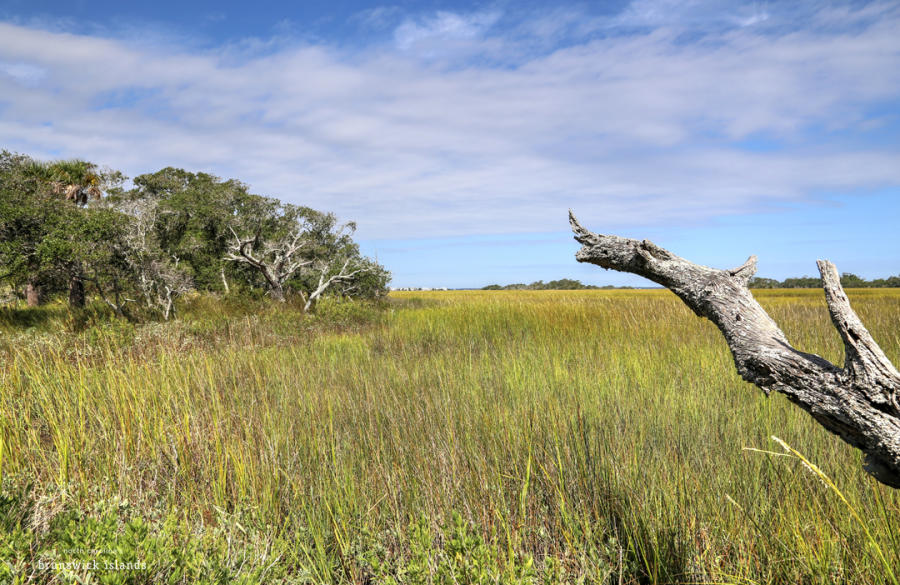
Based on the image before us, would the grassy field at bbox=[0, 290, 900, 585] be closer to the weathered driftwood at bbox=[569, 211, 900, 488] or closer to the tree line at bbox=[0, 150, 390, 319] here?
the weathered driftwood at bbox=[569, 211, 900, 488]

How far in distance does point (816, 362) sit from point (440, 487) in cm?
213

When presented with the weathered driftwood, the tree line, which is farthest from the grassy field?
the tree line

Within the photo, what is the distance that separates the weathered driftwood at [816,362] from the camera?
145cm

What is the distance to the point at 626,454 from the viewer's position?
295 centimetres

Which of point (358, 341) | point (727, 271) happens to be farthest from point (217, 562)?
point (358, 341)

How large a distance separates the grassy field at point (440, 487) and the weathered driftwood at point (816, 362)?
26cm

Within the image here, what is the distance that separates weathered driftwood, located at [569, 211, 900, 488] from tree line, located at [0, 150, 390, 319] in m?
12.8

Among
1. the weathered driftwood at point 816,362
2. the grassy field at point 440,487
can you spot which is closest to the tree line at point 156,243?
the grassy field at point 440,487

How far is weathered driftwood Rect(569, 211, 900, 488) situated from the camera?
1.45m

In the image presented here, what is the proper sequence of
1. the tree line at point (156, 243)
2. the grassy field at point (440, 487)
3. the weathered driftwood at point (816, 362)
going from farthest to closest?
the tree line at point (156, 243) < the grassy field at point (440, 487) < the weathered driftwood at point (816, 362)

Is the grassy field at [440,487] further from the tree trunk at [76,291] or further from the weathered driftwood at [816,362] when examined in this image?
the tree trunk at [76,291]

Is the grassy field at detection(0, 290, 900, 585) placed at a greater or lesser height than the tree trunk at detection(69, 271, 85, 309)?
lesser

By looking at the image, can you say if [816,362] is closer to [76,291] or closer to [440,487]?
[440,487]

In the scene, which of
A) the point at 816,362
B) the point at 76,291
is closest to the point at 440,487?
the point at 816,362
